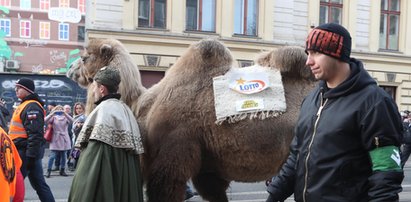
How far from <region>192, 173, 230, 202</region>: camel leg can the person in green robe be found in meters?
1.12

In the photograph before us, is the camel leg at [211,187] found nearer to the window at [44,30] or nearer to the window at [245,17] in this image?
the window at [245,17]

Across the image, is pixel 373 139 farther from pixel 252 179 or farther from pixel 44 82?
pixel 44 82

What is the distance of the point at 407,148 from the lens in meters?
10.8

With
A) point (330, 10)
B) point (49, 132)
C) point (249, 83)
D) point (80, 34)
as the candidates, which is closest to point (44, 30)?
point (80, 34)

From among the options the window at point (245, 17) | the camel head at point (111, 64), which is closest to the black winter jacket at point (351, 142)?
the camel head at point (111, 64)

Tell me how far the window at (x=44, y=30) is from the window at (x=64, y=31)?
1103mm

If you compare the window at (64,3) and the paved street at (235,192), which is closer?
the paved street at (235,192)

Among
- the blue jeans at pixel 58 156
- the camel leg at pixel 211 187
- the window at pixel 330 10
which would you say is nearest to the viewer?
the camel leg at pixel 211 187

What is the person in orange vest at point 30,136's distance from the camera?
6441 millimetres

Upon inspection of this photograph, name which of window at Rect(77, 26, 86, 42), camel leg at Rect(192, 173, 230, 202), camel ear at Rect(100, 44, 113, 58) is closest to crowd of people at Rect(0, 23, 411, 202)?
camel ear at Rect(100, 44, 113, 58)

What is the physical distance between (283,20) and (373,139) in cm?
1876

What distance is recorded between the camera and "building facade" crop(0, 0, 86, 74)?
39.4 m

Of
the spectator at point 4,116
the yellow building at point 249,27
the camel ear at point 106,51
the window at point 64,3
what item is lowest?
the spectator at point 4,116

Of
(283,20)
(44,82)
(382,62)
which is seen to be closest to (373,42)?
(382,62)
